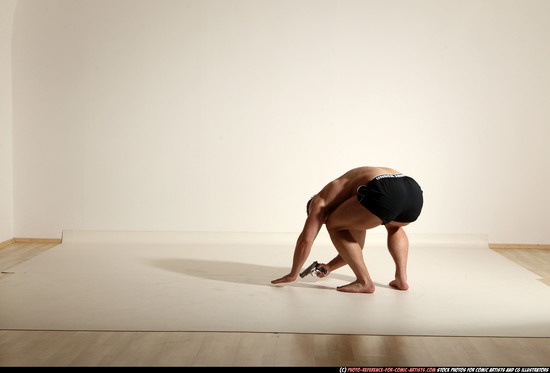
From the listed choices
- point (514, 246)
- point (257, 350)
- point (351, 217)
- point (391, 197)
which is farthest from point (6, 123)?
point (514, 246)

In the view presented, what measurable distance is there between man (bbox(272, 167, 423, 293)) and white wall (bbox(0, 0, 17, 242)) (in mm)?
2603

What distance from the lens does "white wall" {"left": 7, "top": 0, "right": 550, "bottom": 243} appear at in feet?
17.0

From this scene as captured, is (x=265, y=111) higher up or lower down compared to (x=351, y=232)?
higher up

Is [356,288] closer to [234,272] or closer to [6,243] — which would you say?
[234,272]

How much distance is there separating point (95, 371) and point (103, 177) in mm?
3162

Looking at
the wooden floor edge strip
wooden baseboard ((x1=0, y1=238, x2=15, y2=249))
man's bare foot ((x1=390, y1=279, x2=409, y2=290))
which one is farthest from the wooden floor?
the wooden floor edge strip

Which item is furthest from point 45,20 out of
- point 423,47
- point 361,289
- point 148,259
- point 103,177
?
point 361,289

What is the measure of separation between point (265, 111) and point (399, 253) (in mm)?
2011

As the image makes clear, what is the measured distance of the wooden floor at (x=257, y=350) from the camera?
8.23ft

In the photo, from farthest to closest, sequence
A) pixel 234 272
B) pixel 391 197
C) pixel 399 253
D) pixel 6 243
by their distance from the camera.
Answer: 1. pixel 6 243
2. pixel 234 272
3. pixel 399 253
4. pixel 391 197

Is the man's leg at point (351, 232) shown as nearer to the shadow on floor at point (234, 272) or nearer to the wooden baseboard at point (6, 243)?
the shadow on floor at point (234, 272)

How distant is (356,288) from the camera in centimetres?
362

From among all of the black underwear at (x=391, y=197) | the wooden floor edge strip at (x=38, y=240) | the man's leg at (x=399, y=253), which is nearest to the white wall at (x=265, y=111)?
the wooden floor edge strip at (x=38, y=240)

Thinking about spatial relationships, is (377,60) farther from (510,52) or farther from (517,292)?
(517,292)
